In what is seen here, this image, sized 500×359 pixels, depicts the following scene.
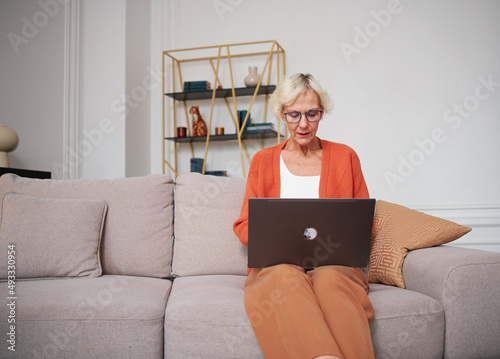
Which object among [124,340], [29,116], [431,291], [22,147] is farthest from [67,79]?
[431,291]

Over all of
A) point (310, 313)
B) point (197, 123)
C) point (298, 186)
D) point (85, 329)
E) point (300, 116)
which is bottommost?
point (85, 329)

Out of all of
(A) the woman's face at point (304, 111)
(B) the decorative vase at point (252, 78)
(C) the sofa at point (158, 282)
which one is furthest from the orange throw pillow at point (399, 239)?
(B) the decorative vase at point (252, 78)

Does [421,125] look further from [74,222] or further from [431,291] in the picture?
[74,222]

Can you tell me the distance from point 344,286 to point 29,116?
282 cm

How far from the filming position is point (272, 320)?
4.02 ft

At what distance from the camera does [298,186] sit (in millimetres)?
1710

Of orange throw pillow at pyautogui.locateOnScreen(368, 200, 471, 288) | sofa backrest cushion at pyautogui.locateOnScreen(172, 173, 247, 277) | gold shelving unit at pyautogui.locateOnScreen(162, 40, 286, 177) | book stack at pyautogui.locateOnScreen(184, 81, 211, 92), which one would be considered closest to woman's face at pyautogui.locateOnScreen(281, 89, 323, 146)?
sofa backrest cushion at pyautogui.locateOnScreen(172, 173, 247, 277)

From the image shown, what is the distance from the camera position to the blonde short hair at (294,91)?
168 cm

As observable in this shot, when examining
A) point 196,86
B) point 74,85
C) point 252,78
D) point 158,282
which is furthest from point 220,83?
point 158,282

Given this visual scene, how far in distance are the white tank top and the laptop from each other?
1.17 ft

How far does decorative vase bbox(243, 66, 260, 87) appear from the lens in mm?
3475

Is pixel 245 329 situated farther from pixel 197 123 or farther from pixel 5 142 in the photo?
pixel 197 123

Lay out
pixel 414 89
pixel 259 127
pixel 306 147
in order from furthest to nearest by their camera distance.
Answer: pixel 259 127 → pixel 414 89 → pixel 306 147

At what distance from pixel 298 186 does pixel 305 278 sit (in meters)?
0.50
